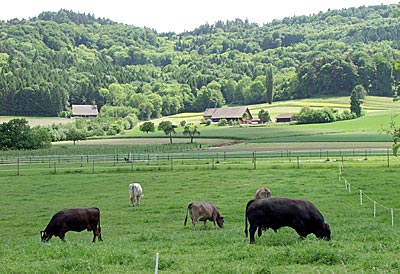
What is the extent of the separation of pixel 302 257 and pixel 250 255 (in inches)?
45.6

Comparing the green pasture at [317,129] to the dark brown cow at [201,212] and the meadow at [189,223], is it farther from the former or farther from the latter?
the dark brown cow at [201,212]

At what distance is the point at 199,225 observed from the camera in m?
23.2

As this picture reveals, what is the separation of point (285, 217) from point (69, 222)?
6944 mm

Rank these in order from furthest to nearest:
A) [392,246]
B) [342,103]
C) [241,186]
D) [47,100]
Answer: [47,100], [342,103], [241,186], [392,246]

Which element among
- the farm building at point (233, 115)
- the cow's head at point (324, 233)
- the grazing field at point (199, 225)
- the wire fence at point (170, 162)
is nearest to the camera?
the grazing field at point (199, 225)

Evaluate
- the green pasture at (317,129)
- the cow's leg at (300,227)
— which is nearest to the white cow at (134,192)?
the cow's leg at (300,227)

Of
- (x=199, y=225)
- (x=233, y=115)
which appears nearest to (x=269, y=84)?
(x=233, y=115)

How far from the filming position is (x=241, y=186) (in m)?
37.5

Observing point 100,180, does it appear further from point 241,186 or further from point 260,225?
point 260,225

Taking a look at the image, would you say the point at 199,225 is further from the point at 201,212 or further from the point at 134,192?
the point at 134,192

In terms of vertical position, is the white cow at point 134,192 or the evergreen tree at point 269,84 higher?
the evergreen tree at point 269,84

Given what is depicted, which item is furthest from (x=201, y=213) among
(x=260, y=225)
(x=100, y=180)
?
(x=100, y=180)

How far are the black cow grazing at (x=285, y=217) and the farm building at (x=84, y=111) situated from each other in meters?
170

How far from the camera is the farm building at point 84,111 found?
18112 cm
